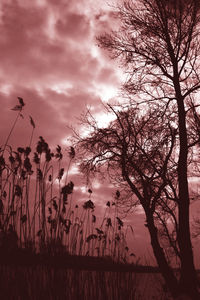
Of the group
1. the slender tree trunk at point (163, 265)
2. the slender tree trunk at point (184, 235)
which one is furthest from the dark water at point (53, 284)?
the slender tree trunk at point (163, 265)

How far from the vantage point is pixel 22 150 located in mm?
3707

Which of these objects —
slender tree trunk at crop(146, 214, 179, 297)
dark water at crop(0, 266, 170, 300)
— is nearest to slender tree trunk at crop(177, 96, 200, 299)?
slender tree trunk at crop(146, 214, 179, 297)

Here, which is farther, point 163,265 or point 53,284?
point 163,265

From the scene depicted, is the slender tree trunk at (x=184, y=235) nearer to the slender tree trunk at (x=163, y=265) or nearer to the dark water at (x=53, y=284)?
the slender tree trunk at (x=163, y=265)

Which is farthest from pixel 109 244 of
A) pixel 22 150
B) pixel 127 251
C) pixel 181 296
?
pixel 181 296

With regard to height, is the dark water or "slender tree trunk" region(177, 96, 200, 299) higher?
"slender tree trunk" region(177, 96, 200, 299)

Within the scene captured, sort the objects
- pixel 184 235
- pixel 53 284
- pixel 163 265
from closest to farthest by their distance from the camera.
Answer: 1. pixel 53 284
2. pixel 184 235
3. pixel 163 265

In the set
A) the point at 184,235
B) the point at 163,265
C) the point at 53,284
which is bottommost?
the point at 53,284

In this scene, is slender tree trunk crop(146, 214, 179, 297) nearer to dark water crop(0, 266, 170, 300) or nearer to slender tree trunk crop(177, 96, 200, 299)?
slender tree trunk crop(177, 96, 200, 299)

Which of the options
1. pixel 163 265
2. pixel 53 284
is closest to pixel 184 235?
pixel 163 265

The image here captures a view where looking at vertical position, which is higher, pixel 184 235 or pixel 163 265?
pixel 184 235

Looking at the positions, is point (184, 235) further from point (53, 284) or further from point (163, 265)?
point (53, 284)

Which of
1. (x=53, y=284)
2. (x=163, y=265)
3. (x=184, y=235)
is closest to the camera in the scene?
(x=53, y=284)

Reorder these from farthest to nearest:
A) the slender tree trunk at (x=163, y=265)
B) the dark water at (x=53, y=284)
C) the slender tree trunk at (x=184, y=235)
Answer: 1. the slender tree trunk at (x=163, y=265)
2. the slender tree trunk at (x=184, y=235)
3. the dark water at (x=53, y=284)
